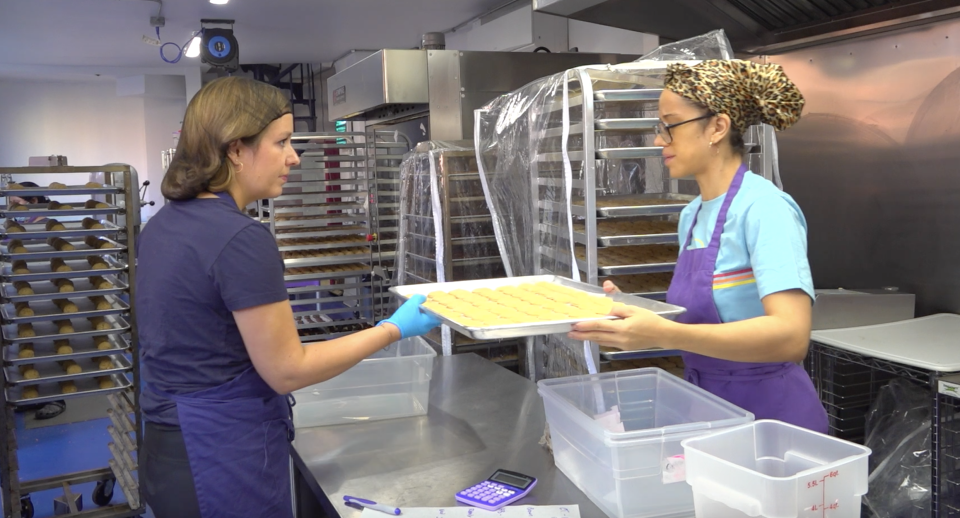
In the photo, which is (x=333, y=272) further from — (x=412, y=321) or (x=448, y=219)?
(x=412, y=321)

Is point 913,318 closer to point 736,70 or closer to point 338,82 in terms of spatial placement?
point 736,70

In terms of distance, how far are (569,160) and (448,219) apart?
2.85 ft

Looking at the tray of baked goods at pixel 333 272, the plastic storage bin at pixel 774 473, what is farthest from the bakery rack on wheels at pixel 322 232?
the plastic storage bin at pixel 774 473

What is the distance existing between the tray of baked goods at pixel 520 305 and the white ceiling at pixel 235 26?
5.34m

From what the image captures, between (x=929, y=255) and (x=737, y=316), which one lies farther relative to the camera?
(x=929, y=255)

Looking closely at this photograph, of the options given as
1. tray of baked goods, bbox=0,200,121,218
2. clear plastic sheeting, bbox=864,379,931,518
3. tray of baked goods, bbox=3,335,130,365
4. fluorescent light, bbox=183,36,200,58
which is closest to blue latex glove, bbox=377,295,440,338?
clear plastic sheeting, bbox=864,379,931,518

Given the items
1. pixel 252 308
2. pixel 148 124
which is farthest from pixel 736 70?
pixel 148 124

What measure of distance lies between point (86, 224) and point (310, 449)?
1.84m

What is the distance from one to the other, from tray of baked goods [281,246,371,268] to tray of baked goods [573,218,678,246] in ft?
5.66

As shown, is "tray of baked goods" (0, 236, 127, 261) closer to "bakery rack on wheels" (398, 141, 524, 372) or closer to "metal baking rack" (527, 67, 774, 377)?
"bakery rack on wheels" (398, 141, 524, 372)

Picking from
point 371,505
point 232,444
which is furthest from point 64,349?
point 371,505

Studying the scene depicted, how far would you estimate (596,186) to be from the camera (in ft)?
7.80

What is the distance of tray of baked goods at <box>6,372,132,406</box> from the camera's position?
300 cm

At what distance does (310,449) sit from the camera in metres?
1.82
